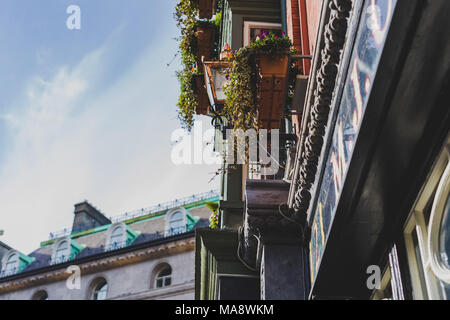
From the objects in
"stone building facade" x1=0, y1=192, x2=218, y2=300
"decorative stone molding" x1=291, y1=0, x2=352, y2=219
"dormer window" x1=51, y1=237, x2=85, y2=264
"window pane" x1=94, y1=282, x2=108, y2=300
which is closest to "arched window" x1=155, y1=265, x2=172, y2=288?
"stone building facade" x1=0, y1=192, x2=218, y2=300

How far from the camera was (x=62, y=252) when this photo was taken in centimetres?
3956

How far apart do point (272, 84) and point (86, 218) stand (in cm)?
3925

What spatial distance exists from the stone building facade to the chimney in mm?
98

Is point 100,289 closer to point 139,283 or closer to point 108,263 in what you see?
point 108,263

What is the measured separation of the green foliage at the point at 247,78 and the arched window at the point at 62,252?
33919mm

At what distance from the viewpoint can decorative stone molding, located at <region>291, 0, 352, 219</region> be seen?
14.1ft

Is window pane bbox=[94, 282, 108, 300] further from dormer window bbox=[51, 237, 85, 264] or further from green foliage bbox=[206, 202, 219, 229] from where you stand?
green foliage bbox=[206, 202, 219, 229]

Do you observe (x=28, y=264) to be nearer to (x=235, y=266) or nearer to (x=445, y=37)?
(x=235, y=266)

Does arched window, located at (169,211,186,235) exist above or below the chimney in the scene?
below

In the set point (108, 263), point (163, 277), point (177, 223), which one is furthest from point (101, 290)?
point (177, 223)

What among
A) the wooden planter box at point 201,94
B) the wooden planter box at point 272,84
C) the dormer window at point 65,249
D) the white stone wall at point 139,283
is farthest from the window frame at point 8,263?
the wooden planter box at point 272,84

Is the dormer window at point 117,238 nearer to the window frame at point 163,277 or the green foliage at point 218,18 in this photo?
the window frame at point 163,277

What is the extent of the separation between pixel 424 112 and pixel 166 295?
29.1 metres

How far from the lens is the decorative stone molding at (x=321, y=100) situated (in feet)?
14.1
